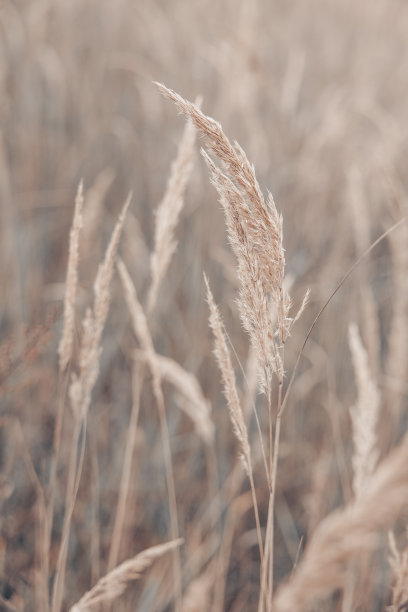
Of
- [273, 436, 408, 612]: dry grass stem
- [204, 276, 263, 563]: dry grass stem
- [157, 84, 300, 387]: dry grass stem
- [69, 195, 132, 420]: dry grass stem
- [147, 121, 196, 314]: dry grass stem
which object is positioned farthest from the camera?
[147, 121, 196, 314]: dry grass stem

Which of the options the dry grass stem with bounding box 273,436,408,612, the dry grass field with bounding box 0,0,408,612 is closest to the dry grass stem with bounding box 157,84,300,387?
the dry grass field with bounding box 0,0,408,612

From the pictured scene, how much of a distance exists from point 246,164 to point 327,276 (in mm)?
1406

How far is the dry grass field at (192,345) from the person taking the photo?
0.72m

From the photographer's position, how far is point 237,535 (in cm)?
161

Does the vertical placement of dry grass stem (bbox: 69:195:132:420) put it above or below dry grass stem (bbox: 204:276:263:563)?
above

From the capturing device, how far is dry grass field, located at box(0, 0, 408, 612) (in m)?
0.72

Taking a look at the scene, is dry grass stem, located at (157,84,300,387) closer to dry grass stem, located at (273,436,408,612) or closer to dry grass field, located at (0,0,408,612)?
dry grass field, located at (0,0,408,612)

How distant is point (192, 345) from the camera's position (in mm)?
1844

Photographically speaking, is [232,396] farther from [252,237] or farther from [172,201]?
[172,201]

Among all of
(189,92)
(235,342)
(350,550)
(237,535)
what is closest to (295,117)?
(189,92)

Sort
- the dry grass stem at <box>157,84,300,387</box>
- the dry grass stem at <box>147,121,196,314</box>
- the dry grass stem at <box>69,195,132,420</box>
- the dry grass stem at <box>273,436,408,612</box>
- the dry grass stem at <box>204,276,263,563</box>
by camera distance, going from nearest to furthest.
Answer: the dry grass stem at <box>273,436,408,612</box>
the dry grass stem at <box>157,84,300,387</box>
the dry grass stem at <box>204,276,263,563</box>
the dry grass stem at <box>69,195,132,420</box>
the dry grass stem at <box>147,121,196,314</box>

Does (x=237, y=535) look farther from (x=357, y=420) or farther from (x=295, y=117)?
(x=295, y=117)

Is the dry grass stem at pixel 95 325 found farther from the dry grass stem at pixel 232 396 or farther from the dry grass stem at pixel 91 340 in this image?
the dry grass stem at pixel 232 396

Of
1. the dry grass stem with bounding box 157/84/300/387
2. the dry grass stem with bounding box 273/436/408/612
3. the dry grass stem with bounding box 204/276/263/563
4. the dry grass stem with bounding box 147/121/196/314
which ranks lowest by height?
the dry grass stem with bounding box 273/436/408/612
